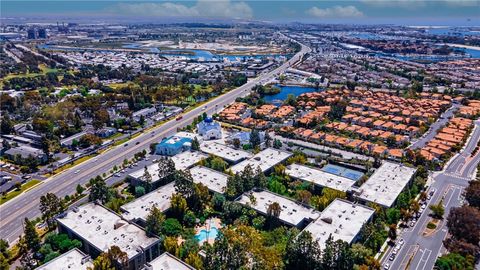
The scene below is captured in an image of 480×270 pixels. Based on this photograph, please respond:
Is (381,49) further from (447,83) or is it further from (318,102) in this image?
(318,102)

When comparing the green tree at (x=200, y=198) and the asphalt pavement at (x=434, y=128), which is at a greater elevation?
the asphalt pavement at (x=434, y=128)

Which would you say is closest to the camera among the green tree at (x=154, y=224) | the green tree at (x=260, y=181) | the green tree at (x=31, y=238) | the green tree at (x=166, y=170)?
the green tree at (x=31, y=238)

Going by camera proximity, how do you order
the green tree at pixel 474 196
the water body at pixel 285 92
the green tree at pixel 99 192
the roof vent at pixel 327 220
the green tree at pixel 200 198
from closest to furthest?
1. the roof vent at pixel 327 220
2. the green tree at pixel 474 196
3. the green tree at pixel 99 192
4. the green tree at pixel 200 198
5. the water body at pixel 285 92

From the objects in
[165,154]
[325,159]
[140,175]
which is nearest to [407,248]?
[325,159]

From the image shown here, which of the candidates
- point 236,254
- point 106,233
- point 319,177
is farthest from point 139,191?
point 319,177

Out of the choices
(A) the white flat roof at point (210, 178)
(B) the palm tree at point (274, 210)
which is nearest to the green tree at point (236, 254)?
(B) the palm tree at point (274, 210)

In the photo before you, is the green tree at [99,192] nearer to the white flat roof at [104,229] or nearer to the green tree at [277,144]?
the white flat roof at [104,229]

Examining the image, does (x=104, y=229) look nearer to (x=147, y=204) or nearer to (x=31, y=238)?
(x=147, y=204)
